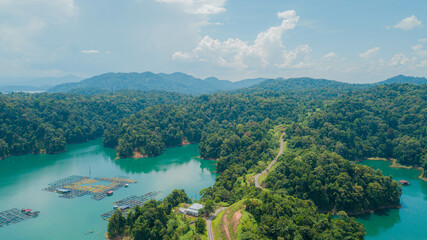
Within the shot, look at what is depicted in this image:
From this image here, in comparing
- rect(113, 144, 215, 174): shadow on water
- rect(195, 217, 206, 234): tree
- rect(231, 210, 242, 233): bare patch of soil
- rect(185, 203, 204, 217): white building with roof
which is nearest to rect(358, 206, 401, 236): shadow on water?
rect(231, 210, 242, 233): bare patch of soil

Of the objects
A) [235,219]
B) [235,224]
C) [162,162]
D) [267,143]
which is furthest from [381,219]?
[162,162]

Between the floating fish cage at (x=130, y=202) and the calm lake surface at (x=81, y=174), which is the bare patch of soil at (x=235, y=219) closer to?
the calm lake surface at (x=81, y=174)

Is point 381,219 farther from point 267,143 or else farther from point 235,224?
point 267,143

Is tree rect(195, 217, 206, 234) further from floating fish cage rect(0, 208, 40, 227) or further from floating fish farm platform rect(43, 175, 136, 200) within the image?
floating fish cage rect(0, 208, 40, 227)

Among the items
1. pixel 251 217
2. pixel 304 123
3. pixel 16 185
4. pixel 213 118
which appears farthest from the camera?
pixel 213 118

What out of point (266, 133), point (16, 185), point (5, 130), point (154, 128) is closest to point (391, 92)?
point (266, 133)

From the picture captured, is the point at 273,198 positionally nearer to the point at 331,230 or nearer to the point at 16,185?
the point at 331,230

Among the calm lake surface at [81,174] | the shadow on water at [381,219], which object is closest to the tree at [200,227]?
the calm lake surface at [81,174]

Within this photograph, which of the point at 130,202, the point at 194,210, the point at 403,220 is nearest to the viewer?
the point at 194,210
